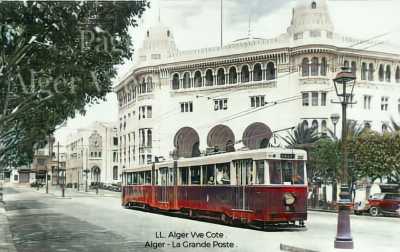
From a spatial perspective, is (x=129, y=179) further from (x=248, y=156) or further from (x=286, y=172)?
(x=286, y=172)

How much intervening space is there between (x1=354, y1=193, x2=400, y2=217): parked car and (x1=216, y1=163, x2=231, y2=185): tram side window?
11.0 m

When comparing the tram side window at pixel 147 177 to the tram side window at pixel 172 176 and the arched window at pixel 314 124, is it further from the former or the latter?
the arched window at pixel 314 124

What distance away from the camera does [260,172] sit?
16078 millimetres

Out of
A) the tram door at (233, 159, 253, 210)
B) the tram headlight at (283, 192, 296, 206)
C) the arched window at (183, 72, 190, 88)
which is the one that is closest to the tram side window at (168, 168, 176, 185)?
the arched window at (183, 72, 190, 88)

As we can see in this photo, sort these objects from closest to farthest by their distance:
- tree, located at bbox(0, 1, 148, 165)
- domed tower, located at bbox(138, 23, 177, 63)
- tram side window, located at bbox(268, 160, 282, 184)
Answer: tree, located at bbox(0, 1, 148, 165) < domed tower, located at bbox(138, 23, 177, 63) < tram side window, located at bbox(268, 160, 282, 184)

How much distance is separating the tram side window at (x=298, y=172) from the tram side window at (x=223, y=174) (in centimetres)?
202

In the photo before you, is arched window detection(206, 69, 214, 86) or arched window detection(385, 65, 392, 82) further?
arched window detection(206, 69, 214, 86)

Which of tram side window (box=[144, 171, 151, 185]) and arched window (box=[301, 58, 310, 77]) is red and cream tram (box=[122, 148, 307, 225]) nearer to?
tram side window (box=[144, 171, 151, 185])

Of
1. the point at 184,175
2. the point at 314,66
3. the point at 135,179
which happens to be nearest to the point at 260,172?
the point at 184,175

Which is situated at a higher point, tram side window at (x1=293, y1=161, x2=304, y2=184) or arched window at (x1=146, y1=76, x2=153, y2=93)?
arched window at (x1=146, y1=76, x2=153, y2=93)

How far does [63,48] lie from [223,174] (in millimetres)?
6988

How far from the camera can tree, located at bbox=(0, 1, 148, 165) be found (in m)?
11.1

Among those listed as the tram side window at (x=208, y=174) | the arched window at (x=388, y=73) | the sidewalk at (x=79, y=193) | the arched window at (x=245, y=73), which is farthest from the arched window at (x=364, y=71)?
the sidewalk at (x=79, y=193)

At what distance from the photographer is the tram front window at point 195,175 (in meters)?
19.4
